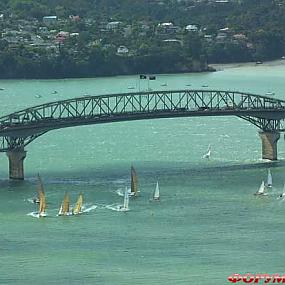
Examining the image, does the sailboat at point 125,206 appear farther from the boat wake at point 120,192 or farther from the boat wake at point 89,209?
the boat wake at point 120,192

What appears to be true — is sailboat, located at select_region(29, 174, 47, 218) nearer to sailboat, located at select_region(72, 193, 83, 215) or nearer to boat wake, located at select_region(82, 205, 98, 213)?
sailboat, located at select_region(72, 193, 83, 215)

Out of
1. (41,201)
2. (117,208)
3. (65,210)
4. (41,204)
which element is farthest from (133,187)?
(41,204)

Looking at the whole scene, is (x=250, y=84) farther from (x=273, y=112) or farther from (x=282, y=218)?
(x=282, y=218)

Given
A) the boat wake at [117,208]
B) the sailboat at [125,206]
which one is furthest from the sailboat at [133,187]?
the boat wake at [117,208]

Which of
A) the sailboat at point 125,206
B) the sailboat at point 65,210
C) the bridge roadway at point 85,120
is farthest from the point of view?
the bridge roadway at point 85,120

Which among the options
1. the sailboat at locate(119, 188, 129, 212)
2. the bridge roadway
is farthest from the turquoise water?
the bridge roadway

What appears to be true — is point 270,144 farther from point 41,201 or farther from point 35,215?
point 35,215
